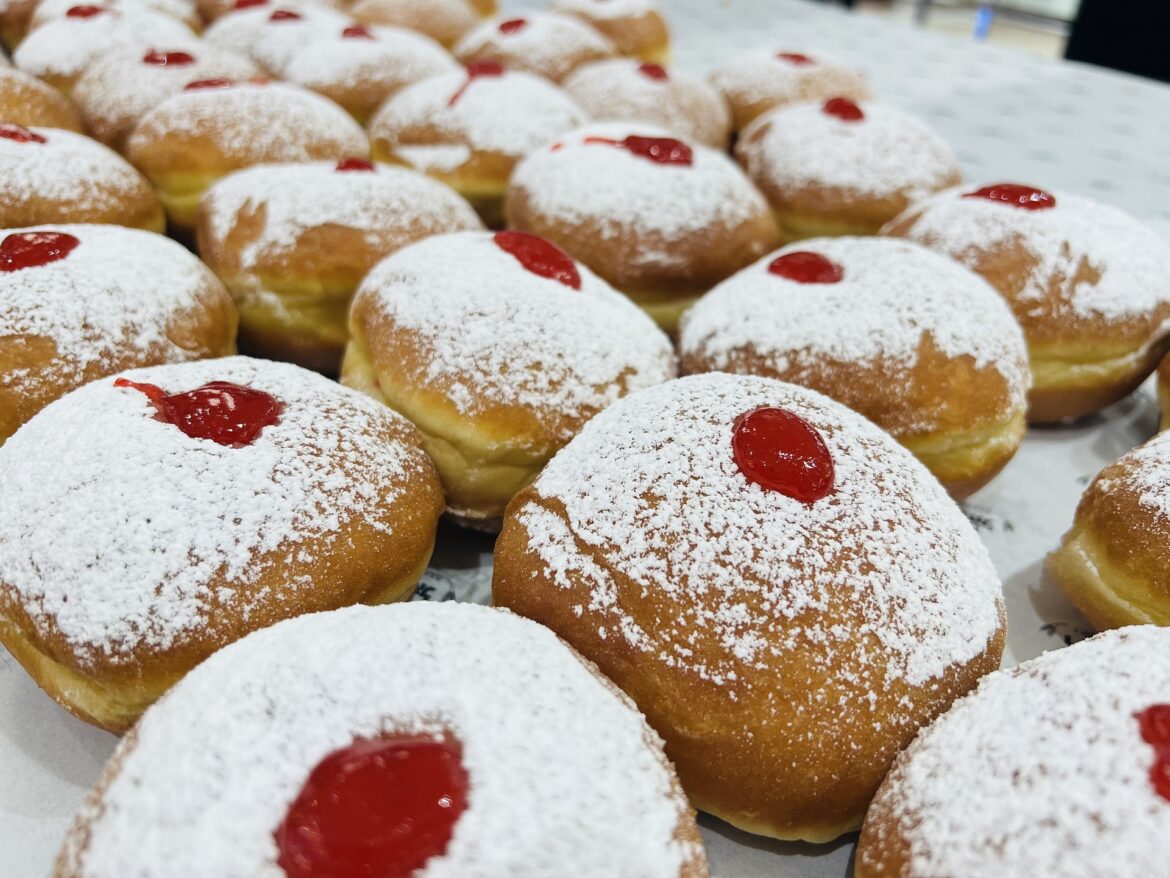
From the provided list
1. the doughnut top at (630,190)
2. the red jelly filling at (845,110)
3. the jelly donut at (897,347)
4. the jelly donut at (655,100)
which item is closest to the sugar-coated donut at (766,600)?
the jelly donut at (897,347)

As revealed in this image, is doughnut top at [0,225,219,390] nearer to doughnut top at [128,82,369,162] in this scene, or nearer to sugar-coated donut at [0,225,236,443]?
sugar-coated donut at [0,225,236,443]

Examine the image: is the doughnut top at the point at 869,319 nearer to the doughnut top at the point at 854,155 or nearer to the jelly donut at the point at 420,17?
the doughnut top at the point at 854,155

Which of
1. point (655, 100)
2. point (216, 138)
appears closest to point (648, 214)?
point (655, 100)

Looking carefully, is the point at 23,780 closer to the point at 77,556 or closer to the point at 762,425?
the point at 77,556

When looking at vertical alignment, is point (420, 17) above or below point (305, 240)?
above

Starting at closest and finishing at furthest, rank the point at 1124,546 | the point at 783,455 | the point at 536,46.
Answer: the point at 783,455 < the point at 1124,546 < the point at 536,46

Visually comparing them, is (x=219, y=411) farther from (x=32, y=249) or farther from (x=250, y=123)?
(x=250, y=123)

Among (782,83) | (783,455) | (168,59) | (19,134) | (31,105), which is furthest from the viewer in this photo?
(782,83)
